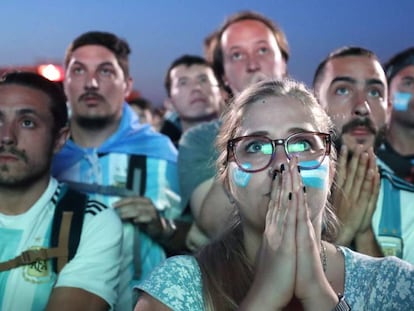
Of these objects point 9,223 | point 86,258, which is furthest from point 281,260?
point 9,223

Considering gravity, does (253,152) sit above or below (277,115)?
below

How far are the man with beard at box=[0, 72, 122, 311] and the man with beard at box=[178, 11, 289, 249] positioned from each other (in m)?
0.41

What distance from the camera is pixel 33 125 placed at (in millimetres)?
3051

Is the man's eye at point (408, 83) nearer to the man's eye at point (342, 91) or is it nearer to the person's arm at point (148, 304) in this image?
the man's eye at point (342, 91)

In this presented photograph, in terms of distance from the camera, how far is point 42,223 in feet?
9.51

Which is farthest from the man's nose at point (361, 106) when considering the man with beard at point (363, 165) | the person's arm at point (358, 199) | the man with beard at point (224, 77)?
the man with beard at point (224, 77)

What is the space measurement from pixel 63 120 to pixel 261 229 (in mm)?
1483

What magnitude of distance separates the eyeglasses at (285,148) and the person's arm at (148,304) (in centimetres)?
42

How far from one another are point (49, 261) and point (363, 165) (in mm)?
1287

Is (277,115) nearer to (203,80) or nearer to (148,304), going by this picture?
(148,304)

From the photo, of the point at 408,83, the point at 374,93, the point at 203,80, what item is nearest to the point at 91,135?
the point at 374,93

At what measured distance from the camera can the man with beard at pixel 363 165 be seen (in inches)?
111

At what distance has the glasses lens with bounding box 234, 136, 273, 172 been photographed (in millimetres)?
1943

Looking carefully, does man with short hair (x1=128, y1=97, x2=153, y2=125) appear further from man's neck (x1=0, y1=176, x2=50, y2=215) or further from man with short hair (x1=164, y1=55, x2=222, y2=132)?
man's neck (x1=0, y1=176, x2=50, y2=215)
